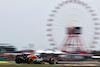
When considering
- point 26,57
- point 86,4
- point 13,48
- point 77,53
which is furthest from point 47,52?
point 26,57

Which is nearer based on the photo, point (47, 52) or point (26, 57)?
point (26, 57)

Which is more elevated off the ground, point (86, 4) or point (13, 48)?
point (86, 4)

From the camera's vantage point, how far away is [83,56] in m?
30.8

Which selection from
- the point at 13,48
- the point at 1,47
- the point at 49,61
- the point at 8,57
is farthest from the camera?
the point at 13,48

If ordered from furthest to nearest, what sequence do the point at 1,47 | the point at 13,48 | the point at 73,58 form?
1. the point at 13,48
2. the point at 1,47
3. the point at 73,58

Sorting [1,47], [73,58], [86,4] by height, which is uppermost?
[86,4]

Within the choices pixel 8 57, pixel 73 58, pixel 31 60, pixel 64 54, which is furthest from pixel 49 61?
pixel 64 54

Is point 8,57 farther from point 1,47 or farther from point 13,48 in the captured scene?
point 13,48

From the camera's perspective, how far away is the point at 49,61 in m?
17.4

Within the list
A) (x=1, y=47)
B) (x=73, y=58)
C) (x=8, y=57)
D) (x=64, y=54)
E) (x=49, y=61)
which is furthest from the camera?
(x=1, y=47)

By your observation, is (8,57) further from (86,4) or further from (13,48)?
(13,48)

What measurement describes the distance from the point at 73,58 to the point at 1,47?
15359 mm

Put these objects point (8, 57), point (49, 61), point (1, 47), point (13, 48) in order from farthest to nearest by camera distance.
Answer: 1. point (13, 48)
2. point (1, 47)
3. point (8, 57)
4. point (49, 61)

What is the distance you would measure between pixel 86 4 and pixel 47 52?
8.74 metres
